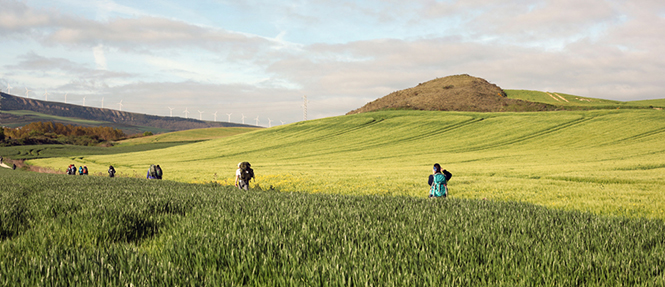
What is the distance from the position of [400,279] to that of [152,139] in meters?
131

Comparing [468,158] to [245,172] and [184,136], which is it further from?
[184,136]

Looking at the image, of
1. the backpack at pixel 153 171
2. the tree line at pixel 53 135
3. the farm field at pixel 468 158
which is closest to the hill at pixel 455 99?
the farm field at pixel 468 158

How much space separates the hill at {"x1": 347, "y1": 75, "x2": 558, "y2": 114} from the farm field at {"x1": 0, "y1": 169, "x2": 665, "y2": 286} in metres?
92.6

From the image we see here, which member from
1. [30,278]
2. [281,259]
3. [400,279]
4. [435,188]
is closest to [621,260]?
[400,279]

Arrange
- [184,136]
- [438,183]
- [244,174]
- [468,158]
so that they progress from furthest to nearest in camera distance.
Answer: [184,136]
[468,158]
[244,174]
[438,183]

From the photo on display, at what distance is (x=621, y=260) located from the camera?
3.78m

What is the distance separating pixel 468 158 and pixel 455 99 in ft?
208

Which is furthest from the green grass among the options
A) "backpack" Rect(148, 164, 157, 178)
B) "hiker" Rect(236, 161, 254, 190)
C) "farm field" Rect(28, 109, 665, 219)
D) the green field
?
"hiker" Rect(236, 161, 254, 190)

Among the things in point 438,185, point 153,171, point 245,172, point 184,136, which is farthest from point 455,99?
point 438,185

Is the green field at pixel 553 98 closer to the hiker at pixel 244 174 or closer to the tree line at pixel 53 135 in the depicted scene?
the hiker at pixel 244 174

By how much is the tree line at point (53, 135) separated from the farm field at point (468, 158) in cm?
5922

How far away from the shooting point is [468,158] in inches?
1608

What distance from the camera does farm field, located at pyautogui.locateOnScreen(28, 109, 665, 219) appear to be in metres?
17.4

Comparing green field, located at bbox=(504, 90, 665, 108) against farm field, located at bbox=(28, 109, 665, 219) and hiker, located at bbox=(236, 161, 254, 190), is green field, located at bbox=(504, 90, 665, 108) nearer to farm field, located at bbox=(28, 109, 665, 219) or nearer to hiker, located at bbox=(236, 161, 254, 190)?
farm field, located at bbox=(28, 109, 665, 219)
